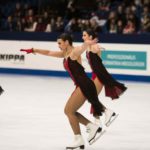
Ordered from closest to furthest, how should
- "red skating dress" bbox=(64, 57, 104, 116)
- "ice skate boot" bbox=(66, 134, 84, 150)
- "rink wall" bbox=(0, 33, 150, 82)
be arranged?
"red skating dress" bbox=(64, 57, 104, 116) → "ice skate boot" bbox=(66, 134, 84, 150) → "rink wall" bbox=(0, 33, 150, 82)

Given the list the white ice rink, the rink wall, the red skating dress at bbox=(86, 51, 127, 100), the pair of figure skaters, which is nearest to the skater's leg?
the pair of figure skaters

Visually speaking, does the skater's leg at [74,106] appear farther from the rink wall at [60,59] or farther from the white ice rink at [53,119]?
the rink wall at [60,59]

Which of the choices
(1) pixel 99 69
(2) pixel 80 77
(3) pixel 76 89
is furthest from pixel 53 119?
(2) pixel 80 77

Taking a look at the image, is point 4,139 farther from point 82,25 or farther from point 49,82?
point 82,25

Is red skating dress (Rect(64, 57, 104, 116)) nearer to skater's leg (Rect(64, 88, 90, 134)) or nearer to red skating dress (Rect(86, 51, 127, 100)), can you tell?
skater's leg (Rect(64, 88, 90, 134))

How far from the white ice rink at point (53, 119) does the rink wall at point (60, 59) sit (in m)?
0.91

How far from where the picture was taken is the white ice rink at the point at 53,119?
289 inches

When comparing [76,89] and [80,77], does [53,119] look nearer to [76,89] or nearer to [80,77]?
[76,89]

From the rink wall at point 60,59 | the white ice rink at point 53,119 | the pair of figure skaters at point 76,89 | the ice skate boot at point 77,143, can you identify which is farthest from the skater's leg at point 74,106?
the rink wall at point 60,59

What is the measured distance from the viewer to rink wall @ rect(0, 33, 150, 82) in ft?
50.7

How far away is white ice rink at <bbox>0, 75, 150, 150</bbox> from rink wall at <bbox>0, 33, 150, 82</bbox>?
91 centimetres

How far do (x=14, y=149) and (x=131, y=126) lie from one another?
242 centimetres

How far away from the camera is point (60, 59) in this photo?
16578 millimetres

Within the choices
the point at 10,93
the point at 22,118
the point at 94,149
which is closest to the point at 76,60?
the point at 94,149
